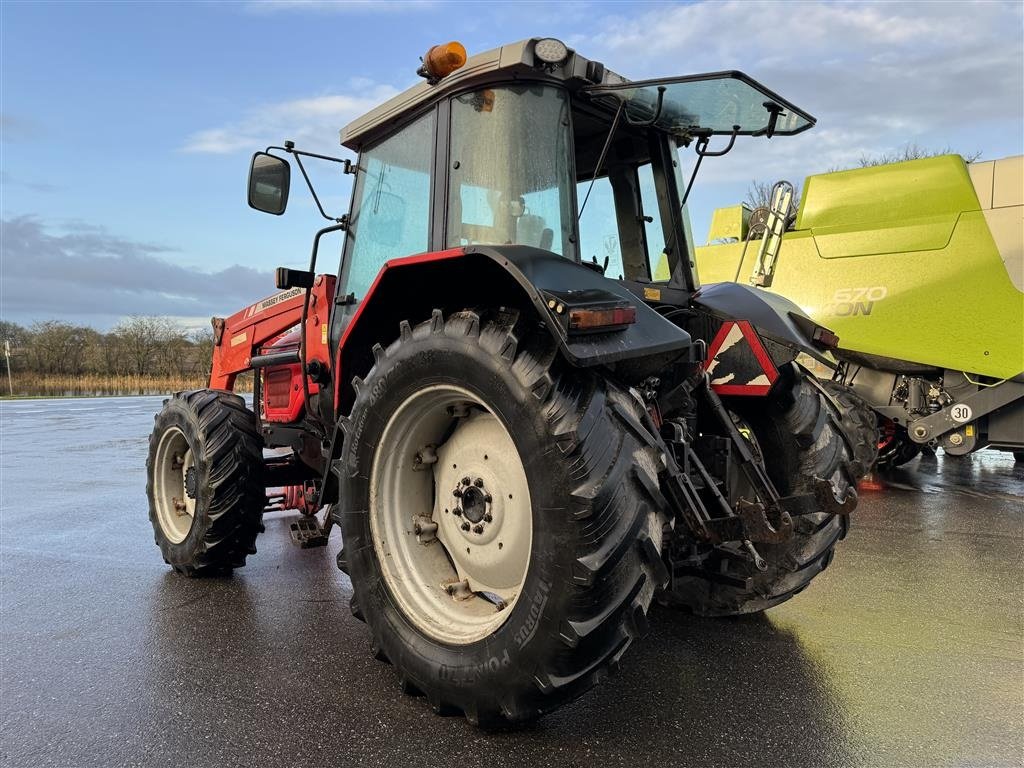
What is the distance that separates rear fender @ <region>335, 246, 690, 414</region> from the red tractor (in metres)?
0.01

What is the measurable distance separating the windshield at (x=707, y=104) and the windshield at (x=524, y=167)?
0.21 meters

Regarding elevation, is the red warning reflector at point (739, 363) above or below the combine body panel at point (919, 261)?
below

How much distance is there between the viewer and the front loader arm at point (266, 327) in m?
4.02

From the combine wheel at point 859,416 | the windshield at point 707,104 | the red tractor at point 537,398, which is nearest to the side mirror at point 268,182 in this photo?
the red tractor at point 537,398

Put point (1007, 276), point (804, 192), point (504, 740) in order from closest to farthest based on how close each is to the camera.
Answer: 1. point (504, 740)
2. point (1007, 276)
3. point (804, 192)

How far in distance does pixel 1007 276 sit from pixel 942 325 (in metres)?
0.70

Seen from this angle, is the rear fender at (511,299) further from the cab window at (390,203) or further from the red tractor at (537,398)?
the cab window at (390,203)

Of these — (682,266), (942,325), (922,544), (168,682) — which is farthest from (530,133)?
(942,325)

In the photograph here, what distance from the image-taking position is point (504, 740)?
228 centimetres

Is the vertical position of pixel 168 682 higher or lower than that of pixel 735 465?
lower

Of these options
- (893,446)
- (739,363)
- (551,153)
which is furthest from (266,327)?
(893,446)

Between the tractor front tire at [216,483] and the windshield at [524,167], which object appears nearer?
the windshield at [524,167]

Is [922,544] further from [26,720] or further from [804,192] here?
[26,720]

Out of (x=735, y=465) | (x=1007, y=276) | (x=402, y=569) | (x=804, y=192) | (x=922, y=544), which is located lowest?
(x=922, y=544)
